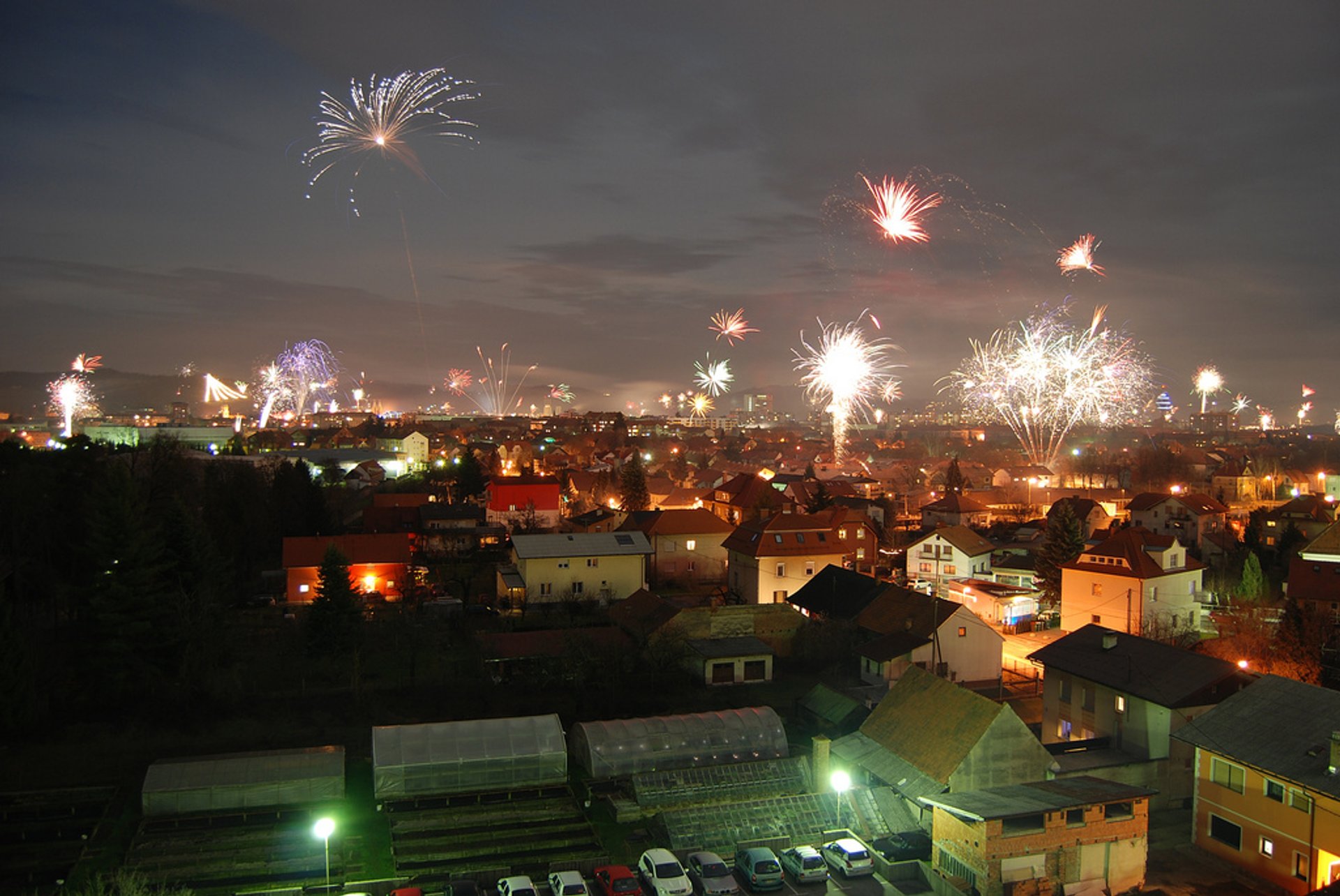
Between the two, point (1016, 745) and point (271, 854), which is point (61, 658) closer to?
point (271, 854)

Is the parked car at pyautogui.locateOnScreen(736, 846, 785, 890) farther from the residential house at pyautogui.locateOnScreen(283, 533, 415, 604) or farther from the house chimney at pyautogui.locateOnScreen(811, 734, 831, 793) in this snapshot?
the residential house at pyautogui.locateOnScreen(283, 533, 415, 604)

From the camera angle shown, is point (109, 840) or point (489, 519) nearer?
point (109, 840)

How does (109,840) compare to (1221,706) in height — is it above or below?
below

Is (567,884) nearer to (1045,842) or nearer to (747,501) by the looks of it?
(1045,842)

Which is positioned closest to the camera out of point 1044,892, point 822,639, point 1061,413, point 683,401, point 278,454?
point 1044,892

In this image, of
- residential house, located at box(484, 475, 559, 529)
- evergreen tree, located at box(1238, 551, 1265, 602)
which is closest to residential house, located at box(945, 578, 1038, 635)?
evergreen tree, located at box(1238, 551, 1265, 602)

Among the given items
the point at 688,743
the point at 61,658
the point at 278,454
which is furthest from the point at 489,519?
the point at 278,454
